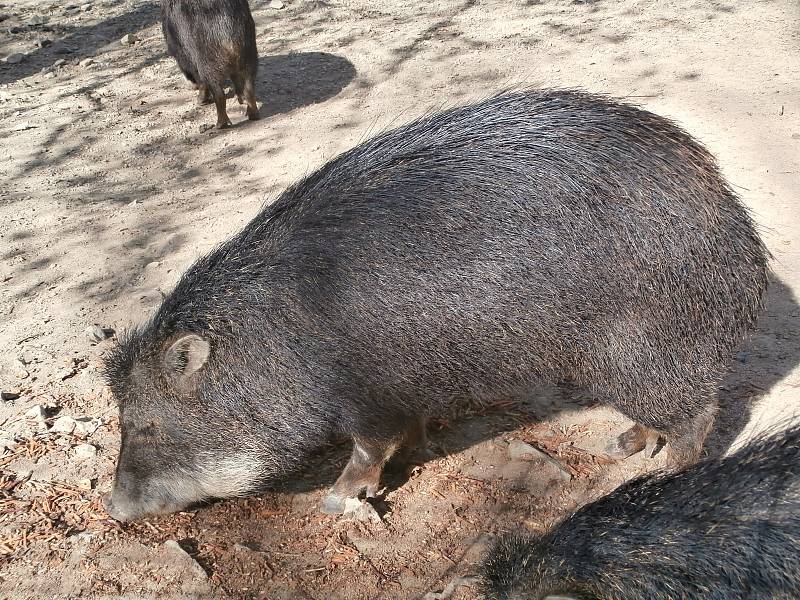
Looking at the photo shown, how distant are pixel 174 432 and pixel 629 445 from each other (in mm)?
2026

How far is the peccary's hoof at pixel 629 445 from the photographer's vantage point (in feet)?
12.7

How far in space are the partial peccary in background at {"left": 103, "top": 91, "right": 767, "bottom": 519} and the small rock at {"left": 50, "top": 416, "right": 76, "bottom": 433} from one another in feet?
2.60

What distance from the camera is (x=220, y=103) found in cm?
772

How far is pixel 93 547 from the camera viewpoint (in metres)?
3.40

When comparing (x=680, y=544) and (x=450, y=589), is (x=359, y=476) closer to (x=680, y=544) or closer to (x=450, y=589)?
(x=450, y=589)

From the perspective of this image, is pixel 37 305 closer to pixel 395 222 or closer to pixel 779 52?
pixel 395 222

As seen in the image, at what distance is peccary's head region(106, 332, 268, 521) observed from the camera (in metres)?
3.25

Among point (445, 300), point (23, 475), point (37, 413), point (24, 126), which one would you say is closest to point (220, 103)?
point (24, 126)

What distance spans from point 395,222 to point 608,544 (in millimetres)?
1466

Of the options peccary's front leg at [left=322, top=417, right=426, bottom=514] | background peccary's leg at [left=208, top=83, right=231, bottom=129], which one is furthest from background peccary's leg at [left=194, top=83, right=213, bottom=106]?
peccary's front leg at [left=322, top=417, right=426, bottom=514]

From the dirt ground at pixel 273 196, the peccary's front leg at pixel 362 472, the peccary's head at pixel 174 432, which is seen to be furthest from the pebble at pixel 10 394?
the peccary's front leg at pixel 362 472

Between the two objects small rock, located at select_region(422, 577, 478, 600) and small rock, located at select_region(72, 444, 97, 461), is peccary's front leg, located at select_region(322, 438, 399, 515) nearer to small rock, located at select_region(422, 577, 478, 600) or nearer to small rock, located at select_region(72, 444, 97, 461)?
small rock, located at select_region(422, 577, 478, 600)

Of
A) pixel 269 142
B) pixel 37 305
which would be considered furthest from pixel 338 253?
pixel 269 142

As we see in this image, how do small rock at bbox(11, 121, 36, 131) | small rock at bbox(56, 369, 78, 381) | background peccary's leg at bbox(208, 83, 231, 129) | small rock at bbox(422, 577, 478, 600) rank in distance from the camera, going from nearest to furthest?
small rock at bbox(422, 577, 478, 600), small rock at bbox(56, 369, 78, 381), background peccary's leg at bbox(208, 83, 231, 129), small rock at bbox(11, 121, 36, 131)
